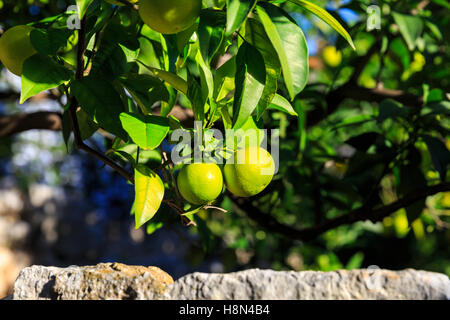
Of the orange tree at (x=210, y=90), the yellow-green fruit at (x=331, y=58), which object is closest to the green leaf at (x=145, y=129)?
the orange tree at (x=210, y=90)

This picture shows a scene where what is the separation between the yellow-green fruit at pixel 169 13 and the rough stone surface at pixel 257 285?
346 millimetres

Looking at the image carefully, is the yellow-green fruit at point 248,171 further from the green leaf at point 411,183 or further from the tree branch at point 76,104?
the green leaf at point 411,183

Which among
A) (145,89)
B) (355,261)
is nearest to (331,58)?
(355,261)

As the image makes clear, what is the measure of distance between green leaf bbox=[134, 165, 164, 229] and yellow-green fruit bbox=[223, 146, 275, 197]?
105 millimetres

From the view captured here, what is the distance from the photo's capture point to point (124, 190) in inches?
122

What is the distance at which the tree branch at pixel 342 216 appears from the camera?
3.35ft

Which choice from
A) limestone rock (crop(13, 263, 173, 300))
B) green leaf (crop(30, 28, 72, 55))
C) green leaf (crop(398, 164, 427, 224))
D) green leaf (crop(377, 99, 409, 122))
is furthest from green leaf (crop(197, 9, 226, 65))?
green leaf (crop(398, 164, 427, 224))

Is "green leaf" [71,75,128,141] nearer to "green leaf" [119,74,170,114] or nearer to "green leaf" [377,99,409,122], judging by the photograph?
"green leaf" [119,74,170,114]

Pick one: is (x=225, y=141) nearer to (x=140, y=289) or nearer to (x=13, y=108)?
(x=140, y=289)

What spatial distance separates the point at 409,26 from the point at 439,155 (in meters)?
0.32

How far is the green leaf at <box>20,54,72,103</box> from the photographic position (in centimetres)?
59

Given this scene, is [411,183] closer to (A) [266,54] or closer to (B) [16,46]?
(A) [266,54]

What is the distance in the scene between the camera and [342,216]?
47.1 inches
